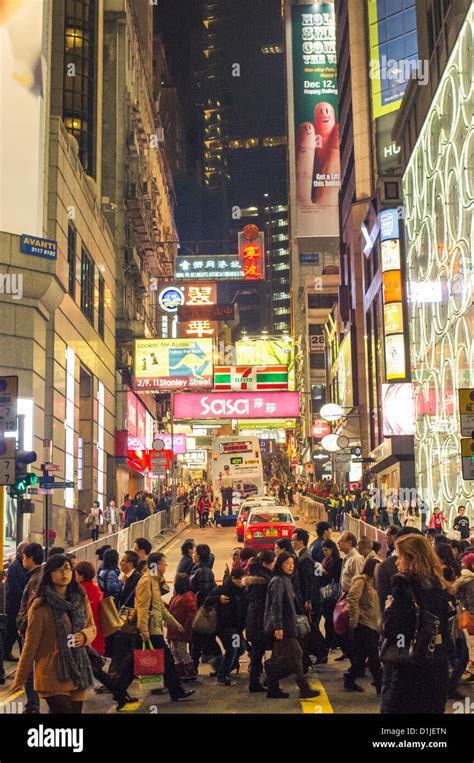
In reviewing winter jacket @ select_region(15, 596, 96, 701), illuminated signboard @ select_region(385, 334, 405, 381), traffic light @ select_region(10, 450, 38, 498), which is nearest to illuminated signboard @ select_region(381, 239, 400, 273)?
illuminated signboard @ select_region(385, 334, 405, 381)

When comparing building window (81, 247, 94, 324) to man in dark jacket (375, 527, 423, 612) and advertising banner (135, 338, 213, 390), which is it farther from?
man in dark jacket (375, 527, 423, 612)

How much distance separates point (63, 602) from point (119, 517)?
34.9m

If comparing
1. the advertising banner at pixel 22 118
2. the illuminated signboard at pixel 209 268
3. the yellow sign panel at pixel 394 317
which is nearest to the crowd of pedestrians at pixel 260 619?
the advertising banner at pixel 22 118

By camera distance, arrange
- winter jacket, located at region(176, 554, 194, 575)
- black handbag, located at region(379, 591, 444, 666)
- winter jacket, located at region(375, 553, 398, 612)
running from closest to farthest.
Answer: black handbag, located at region(379, 591, 444, 666) → winter jacket, located at region(375, 553, 398, 612) → winter jacket, located at region(176, 554, 194, 575)

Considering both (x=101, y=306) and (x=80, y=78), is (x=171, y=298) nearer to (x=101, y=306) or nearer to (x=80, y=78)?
(x=101, y=306)

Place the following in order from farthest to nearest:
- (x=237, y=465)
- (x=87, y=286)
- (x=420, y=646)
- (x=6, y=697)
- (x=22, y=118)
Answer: (x=237, y=465)
(x=87, y=286)
(x=22, y=118)
(x=6, y=697)
(x=420, y=646)

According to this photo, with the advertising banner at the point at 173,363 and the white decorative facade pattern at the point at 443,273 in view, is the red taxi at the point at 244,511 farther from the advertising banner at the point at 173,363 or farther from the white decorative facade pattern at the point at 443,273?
the advertising banner at the point at 173,363

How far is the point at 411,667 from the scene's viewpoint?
669 centimetres

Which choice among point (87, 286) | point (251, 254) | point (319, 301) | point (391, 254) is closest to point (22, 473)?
point (87, 286)

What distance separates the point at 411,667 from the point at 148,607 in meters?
4.72

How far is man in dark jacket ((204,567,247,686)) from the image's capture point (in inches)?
489

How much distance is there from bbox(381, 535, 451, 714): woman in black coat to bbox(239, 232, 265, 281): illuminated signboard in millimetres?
49606

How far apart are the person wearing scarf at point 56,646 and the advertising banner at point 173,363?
39.4 meters
